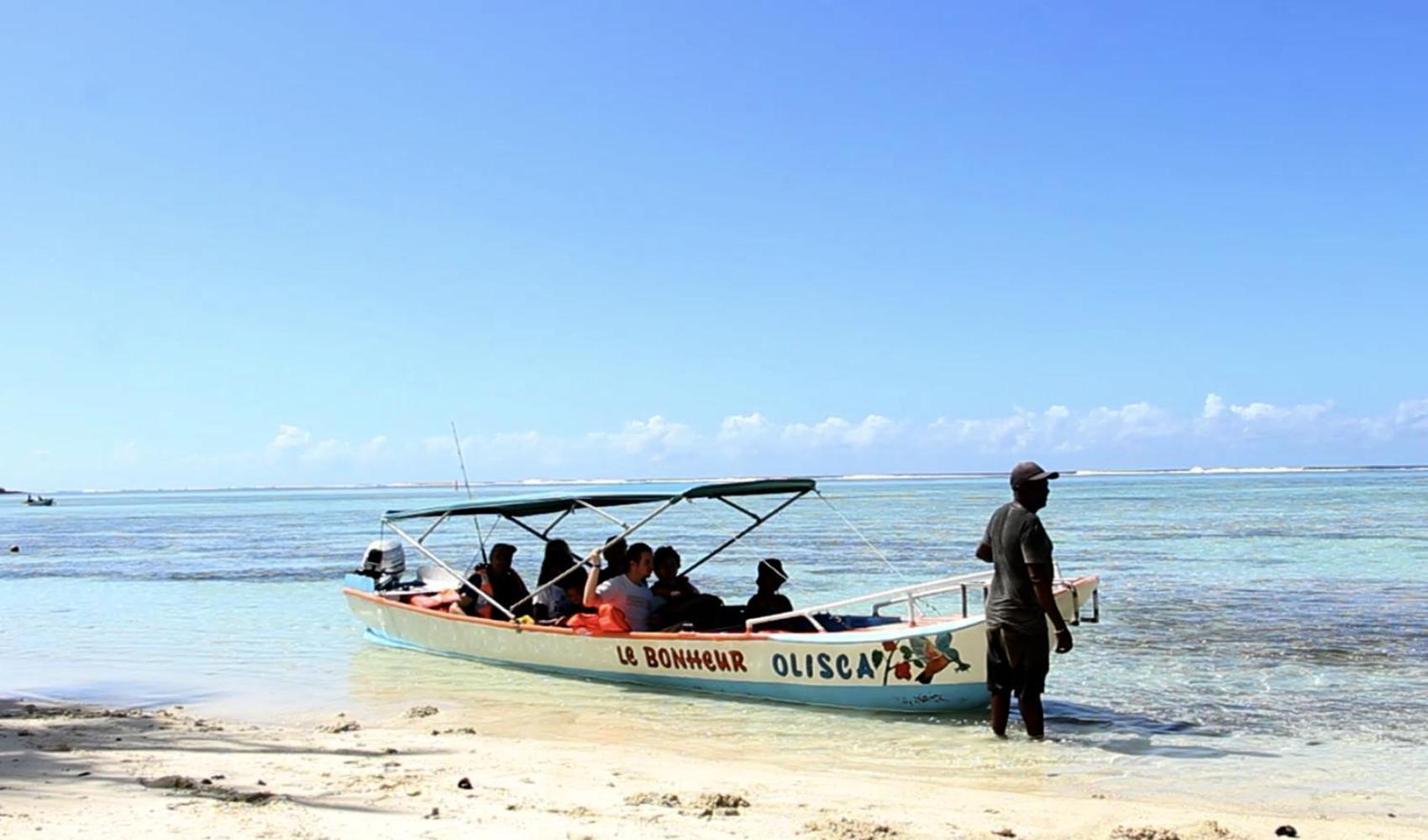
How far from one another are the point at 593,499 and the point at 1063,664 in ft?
18.2

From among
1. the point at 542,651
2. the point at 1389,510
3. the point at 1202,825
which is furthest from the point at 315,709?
the point at 1389,510

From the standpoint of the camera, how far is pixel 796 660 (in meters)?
10.1

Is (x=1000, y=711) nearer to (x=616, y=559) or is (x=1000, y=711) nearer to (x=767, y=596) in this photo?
(x=767, y=596)

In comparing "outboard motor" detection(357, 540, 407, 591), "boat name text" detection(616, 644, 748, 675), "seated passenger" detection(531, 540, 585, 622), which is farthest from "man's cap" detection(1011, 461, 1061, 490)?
"outboard motor" detection(357, 540, 407, 591)

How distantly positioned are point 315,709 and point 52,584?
18.9 meters

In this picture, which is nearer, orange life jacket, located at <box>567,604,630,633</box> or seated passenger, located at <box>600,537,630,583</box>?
orange life jacket, located at <box>567,604,630,633</box>

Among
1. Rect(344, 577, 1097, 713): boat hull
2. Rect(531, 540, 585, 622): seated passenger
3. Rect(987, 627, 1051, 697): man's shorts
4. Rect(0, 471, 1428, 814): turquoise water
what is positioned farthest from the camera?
Rect(531, 540, 585, 622): seated passenger

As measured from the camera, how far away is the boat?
938 cm

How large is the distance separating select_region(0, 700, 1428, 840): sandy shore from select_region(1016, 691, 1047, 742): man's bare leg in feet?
3.31

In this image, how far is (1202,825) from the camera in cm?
604

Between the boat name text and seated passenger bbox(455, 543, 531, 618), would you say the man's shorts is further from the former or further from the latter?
seated passenger bbox(455, 543, 531, 618)

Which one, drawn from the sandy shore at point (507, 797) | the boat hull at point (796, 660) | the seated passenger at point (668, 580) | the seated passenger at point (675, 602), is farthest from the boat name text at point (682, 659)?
the sandy shore at point (507, 797)

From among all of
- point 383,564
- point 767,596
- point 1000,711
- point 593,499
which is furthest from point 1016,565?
point 383,564

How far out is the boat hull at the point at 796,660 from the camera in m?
9.31
